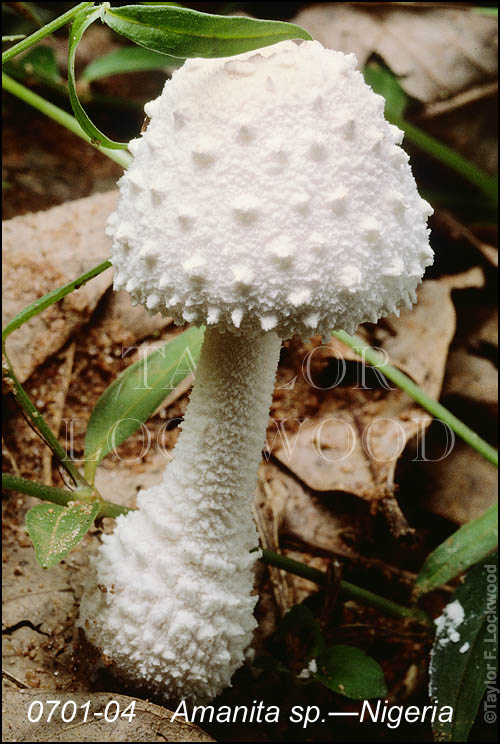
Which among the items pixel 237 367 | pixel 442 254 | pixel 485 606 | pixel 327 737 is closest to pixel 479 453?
pixel 485 606

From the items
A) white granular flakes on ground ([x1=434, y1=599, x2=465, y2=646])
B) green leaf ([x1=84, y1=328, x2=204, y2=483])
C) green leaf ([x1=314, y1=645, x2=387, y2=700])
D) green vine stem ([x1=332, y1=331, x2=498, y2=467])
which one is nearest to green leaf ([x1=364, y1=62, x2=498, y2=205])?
green vine stem ([x1=332, y1=331, x2=498, y2=467])

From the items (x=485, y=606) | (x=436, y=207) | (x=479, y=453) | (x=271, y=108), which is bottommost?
(x=485, y=606)

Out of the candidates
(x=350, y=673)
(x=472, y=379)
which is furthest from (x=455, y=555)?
(x=472, y=379)

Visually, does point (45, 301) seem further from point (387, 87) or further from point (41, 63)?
point (387, 87)

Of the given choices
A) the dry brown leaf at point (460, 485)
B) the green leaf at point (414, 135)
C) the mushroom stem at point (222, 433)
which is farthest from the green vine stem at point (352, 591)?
the green leaf at point (414, 135)

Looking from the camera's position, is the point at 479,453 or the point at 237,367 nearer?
the point at 237,367

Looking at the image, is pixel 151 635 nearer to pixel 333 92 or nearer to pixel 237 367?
pixel 237 367
